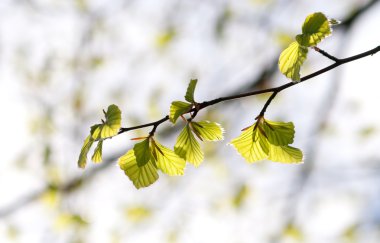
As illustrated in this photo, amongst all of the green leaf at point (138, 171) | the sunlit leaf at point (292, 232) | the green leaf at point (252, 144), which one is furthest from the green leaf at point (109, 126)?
the sunlit leaf at point (292, 232)

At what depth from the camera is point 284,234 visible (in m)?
4.52

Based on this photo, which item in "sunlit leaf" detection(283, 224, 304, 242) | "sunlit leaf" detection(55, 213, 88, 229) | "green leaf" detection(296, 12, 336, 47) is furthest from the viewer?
"sunlit leaf" detection(283, 224, 304, 242)

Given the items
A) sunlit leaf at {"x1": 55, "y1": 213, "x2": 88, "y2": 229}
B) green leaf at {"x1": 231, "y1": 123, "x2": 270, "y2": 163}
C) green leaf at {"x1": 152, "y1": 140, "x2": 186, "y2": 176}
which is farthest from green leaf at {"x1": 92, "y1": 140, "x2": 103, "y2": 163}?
sunlit leaf at {"x1": 55, "y1": 213, "x2": 88, "y2": 229}

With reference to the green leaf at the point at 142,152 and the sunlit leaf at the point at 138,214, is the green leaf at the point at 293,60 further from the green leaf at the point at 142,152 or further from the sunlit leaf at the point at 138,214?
the sunlit leaf at the point at 138,214

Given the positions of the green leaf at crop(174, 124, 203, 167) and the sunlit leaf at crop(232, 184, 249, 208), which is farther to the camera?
the sunlit leaf at crop(232, 184, 249, 208)

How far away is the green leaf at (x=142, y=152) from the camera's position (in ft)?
3.15

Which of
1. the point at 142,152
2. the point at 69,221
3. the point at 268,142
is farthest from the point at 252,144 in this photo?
the point at 69,221

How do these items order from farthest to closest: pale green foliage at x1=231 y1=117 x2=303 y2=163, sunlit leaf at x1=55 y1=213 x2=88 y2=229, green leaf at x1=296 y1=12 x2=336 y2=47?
sunlit leaf at x1=55 y1=213 x2=88 y2=229, pale green foliage at x1=231 y1=117 x2=303 y2=163, green leaf at x1=296 y1=12 x2=336 y2=47

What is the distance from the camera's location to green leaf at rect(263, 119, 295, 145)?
38.5 inches

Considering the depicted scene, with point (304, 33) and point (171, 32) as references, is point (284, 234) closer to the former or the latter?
point (171, 32)

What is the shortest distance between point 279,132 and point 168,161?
0.27 m

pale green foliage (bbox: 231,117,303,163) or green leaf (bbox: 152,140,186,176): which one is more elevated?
green leaf (bbox: 152,140,186,176)

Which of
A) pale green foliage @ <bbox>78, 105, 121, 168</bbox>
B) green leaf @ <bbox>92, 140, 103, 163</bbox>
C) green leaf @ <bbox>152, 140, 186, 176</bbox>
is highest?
pale green foliage @ <bbox>78, 105, 121, 168</bbox>

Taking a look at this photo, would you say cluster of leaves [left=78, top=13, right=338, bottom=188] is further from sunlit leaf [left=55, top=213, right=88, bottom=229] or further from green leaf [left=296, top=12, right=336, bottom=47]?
sunlit leaf [left=55, top=213, right=88, bottom=229]
